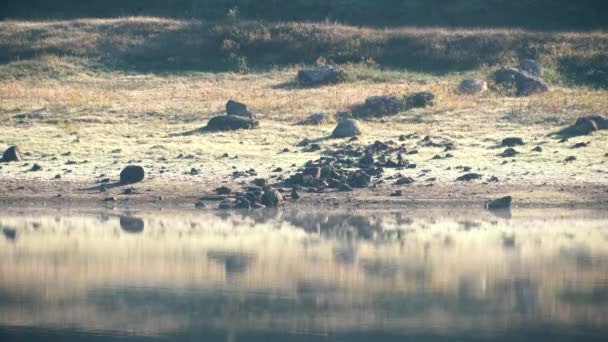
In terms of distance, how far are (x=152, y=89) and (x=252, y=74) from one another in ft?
14.8

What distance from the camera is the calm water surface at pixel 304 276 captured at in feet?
43.2

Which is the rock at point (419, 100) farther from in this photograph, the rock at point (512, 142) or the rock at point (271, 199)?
the rock at point (271, 199)

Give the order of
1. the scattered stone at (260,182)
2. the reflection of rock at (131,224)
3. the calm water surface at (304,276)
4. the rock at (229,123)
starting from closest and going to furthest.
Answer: the calm water surface at (304,276) < the reflection of rock at (131,224) < the scattered stone at (260,182) < the rock at (229,123)

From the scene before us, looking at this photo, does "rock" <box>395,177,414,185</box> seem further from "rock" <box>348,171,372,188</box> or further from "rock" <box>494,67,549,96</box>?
"rock" <box>494,67,549,96</box>

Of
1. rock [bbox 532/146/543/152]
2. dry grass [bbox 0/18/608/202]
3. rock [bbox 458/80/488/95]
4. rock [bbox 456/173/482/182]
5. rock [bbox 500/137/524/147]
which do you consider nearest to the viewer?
rock [bbox 456/173/482/182]

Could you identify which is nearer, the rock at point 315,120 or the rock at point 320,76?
the rock at point 315,120

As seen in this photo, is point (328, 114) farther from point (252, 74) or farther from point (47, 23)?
point (47, 23)

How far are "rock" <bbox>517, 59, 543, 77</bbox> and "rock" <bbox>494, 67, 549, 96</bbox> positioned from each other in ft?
4.02

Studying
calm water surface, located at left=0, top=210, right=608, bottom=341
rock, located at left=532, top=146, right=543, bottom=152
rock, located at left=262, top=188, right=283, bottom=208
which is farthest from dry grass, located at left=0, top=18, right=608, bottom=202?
calm water surface, located at left=0, top=210, right=608, bottom=341

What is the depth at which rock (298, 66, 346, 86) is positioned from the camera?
36.9m

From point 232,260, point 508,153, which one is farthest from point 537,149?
point 232,260

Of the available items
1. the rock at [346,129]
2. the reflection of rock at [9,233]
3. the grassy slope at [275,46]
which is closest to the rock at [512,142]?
the rock at [346,129]

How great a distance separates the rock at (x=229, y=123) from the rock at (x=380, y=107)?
3334 mm

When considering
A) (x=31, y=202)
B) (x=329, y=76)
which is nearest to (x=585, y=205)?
(x=31, y=202)
